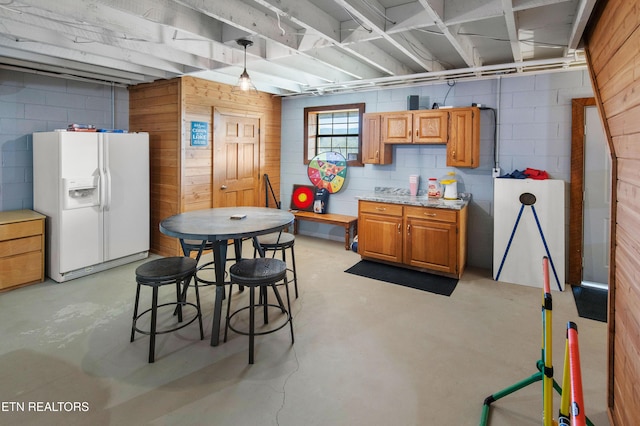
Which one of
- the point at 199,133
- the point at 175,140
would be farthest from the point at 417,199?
→ the point at 175,140

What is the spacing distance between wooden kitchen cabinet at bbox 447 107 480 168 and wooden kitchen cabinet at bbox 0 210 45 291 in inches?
187

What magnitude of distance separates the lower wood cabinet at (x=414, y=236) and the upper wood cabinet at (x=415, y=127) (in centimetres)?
91

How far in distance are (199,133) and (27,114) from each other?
6.29 feet

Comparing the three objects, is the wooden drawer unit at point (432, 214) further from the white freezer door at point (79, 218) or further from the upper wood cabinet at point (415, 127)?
the white freezer door at point (79, 218)

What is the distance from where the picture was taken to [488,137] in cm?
457

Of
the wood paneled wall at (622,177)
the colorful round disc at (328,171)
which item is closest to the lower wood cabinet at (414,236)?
the colorful round disc at (328,171)

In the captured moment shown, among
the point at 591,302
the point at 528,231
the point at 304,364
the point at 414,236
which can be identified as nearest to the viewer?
the point at 304,364

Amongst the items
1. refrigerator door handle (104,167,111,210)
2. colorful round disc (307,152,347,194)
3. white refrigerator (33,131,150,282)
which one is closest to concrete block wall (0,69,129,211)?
white refrigerator (33,131,150,282)

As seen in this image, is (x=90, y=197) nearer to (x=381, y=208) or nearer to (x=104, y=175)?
(x=104, y=175)

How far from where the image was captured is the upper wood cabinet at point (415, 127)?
15.1ft

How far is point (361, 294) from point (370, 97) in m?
3.01

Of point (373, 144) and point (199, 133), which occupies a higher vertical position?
point (199, 133)

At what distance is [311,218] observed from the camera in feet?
19.2

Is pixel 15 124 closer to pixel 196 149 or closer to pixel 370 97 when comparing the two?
pixel 196 149
